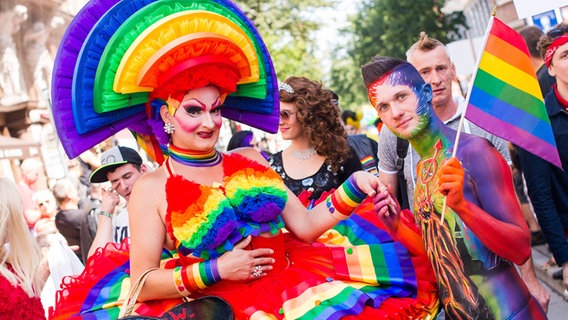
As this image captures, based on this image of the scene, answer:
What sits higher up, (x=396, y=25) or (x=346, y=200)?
(x=396, y=25)

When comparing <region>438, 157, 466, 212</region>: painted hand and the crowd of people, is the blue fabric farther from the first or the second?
<region>438, 157, 466, 212</region>: painted hand

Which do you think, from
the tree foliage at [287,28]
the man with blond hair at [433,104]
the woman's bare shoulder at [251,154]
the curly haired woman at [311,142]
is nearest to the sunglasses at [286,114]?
the curly haired woman at [311,142]

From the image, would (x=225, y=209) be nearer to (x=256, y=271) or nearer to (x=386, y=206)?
(x=256, y=271)

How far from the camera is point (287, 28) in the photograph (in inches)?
970

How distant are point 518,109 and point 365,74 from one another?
67 centimetres

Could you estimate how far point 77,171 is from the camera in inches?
504

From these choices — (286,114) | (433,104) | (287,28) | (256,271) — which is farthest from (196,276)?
(287,28)

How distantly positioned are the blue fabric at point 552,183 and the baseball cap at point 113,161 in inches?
111

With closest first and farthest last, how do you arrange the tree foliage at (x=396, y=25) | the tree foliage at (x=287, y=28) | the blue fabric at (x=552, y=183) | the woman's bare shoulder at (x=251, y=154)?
the woman's bare shoulder at (x=251, y=154) < the blue fabric at (x=552, y=183) < the tree foliage at (x=287, y=28) < the tree foliage at (x=396, y=25)

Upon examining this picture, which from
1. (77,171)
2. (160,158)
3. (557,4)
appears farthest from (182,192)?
(77,171)

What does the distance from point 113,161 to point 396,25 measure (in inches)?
1089

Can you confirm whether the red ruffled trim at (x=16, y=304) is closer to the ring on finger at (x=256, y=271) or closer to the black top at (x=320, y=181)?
the ring on finger at (x=256, y=271)

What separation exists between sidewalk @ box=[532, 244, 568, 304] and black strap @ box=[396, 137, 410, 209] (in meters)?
2.96

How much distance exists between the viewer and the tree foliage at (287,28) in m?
23.3
